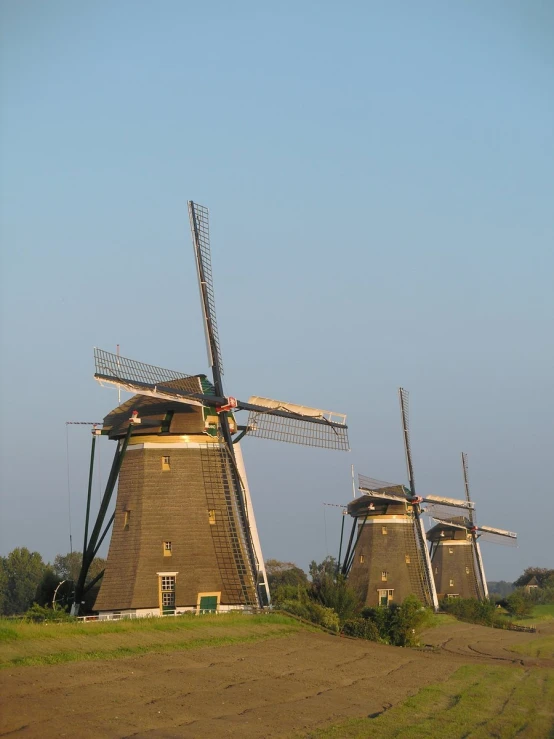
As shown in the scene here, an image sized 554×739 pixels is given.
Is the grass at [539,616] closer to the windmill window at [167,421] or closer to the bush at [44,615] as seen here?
the windmill window at [167,421]

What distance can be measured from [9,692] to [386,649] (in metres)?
18.7

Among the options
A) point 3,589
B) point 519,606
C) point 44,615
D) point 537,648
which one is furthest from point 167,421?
point 519,606

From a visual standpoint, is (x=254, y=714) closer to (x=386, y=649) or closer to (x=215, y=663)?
(x=215, y=663)

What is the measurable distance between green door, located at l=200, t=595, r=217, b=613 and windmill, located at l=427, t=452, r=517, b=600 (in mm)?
47932

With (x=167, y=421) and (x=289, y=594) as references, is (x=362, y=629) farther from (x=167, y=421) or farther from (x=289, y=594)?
(x=167, y=421)

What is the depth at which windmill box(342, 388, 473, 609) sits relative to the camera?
59125 millimetres

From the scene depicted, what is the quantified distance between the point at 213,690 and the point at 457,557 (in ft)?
209

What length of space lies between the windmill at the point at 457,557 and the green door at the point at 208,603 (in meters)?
47.9

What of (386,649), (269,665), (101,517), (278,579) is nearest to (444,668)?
(386,649)

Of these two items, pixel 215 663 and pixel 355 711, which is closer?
pixel 355 711

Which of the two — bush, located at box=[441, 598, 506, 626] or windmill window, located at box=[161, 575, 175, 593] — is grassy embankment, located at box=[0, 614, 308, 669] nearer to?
windmill window, located at box=[161, 575, 175, 593]

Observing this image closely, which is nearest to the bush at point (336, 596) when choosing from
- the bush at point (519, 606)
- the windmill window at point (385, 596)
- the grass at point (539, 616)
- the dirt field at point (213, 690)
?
the dirt field at point (213, 690)

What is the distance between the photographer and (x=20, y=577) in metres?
75.8

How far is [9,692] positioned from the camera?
1634 cm
